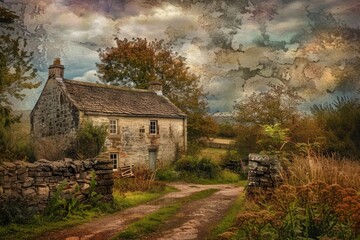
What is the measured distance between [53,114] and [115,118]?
15.4ft

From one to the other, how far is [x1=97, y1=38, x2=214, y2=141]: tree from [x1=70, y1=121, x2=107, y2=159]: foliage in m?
14.3

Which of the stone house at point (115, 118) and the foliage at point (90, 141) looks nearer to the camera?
the foliage at point (90, 141)

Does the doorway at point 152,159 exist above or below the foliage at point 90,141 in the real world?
below

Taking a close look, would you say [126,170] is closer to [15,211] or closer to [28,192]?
[28,192]

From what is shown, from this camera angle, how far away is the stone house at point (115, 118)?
2225cm

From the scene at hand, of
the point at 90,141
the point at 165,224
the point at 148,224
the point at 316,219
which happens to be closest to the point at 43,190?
the point at 148,224

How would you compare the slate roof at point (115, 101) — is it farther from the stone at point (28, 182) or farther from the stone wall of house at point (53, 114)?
the stone at point (28, 182)

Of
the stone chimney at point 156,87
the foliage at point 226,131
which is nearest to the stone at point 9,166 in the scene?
the stone chimney at point 156,87

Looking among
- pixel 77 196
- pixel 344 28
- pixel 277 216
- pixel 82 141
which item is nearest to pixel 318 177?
pixel 277 216

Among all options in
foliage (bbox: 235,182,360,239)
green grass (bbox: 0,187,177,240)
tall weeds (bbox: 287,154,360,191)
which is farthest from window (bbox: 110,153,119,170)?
foliage (bbox: 235,182,360,239)

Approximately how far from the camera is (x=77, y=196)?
10320 millimetres

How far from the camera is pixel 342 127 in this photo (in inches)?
624

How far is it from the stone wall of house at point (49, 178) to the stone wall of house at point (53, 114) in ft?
36.2

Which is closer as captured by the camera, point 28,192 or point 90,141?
point 28,192
